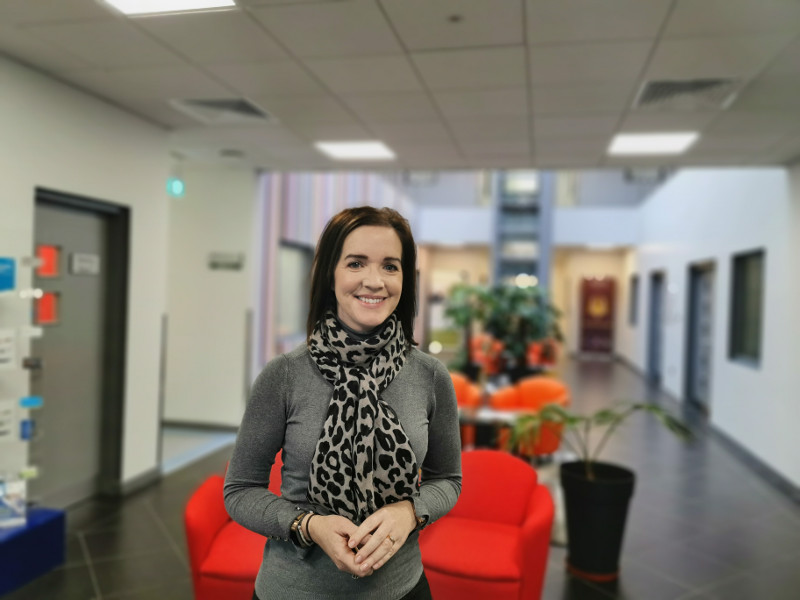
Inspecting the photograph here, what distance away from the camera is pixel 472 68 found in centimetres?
373

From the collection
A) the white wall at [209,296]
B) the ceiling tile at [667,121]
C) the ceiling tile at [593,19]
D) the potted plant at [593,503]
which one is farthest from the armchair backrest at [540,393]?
the ceiling tile at [593,19]

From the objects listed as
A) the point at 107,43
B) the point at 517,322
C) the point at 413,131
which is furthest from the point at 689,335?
the point at 107,43

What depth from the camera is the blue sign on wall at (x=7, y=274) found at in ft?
11.7

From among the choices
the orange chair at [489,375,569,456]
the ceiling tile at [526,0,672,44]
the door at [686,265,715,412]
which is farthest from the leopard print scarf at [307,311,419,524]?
the door at [686,265,715,412]

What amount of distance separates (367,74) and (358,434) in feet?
9.85

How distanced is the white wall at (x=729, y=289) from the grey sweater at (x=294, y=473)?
5341 mm

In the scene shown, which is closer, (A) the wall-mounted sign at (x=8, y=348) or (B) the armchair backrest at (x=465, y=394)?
(A) the wall-mounted sign at (x=8, y=348)

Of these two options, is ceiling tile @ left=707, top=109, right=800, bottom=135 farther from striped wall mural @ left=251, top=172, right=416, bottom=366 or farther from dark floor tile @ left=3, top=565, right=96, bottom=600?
dark floor tile @ left=3, top=565, right=96, bottom=600

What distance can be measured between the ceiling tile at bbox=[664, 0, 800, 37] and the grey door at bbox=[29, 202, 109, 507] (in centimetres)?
402

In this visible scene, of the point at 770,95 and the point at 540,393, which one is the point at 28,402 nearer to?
the point at 540,393

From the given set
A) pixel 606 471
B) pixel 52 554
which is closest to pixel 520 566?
pixel 606 471

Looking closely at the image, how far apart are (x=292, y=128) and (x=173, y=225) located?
278cm

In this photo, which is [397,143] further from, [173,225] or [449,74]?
[173,225]

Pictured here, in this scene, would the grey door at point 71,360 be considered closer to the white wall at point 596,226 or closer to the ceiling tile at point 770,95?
the ceiling tile at point 770,95
